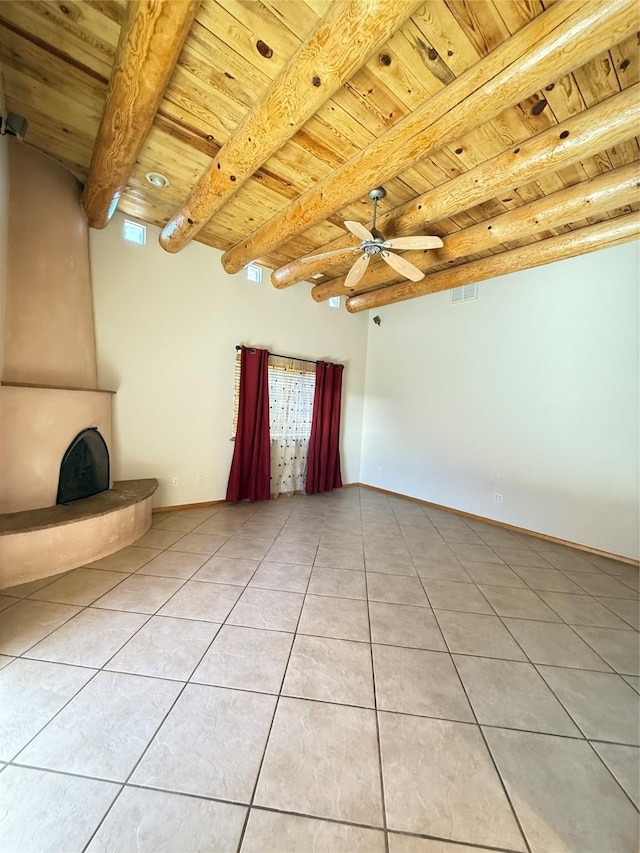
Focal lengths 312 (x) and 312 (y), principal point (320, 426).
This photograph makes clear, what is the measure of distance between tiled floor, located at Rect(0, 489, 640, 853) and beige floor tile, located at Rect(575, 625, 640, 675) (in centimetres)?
1

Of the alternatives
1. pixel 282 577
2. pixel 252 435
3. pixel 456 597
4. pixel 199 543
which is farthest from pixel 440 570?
pixel 252 435

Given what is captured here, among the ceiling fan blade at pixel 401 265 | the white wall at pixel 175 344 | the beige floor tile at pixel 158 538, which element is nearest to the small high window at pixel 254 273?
the white wall at pixel 175 344

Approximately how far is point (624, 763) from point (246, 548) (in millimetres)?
2558

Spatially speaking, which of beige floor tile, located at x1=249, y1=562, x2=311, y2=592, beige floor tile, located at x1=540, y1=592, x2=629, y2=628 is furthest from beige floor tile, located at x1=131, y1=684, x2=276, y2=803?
beige floor tile, located at x1=540, y1=592, x2=629, y2=628

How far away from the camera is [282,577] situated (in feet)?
8.09

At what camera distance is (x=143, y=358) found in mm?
3533

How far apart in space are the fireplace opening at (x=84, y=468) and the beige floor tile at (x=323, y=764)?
246 cm

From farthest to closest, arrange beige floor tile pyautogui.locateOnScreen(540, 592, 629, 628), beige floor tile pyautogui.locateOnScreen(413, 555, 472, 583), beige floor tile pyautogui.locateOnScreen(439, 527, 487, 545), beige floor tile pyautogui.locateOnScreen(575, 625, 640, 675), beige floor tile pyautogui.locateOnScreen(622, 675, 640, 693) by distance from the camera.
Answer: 1. beige floor tile pyautogui.locateOnScreen(439, 527, 487, 545)
2. beige floor tile pyautogui.locateOnScreen(413, 555, 472, 583)
3. beige floor tile pyautogui.locateOnScreen(540, 592, 629, 628)
4. beige floor tile pyautogui.locateOnScreen(575, 625, 640, 675)
5. beige floor tile pyautogui.locateOnScreen(622, 675, 640, 693)

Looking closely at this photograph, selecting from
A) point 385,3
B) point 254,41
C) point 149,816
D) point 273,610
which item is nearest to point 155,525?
point 273,610

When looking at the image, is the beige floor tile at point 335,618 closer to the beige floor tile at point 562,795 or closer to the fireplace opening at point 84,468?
the beige floor tile at point 562,795

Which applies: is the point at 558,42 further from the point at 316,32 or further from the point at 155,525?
the point at 155,525

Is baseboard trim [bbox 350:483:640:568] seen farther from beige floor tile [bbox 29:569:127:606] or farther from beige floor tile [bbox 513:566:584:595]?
beige floor tile [bbox 29:569:127:606]

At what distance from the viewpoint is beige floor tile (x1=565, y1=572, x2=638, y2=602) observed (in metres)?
2.51

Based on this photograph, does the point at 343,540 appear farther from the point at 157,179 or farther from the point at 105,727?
the point at 157,179
